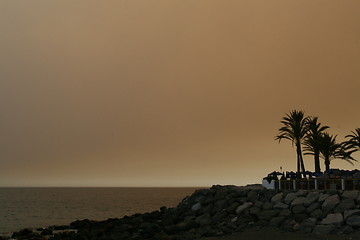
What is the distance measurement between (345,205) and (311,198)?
325 cm

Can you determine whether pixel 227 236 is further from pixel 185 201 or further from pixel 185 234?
pixel 185 201

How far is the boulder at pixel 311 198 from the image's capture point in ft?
110

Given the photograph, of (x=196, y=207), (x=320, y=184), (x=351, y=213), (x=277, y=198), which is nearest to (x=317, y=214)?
(x=351, y=213)

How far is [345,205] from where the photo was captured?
3098 cm

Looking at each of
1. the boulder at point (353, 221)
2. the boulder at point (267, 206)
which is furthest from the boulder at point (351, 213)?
the boulder at point (267, 206)

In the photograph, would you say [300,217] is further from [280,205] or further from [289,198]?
[289,198]

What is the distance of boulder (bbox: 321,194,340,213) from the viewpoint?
31562 mm

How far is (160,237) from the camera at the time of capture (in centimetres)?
3372

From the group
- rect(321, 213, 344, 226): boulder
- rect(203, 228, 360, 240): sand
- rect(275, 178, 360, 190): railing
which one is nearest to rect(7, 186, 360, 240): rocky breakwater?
rect(321, 213, 344, 226): boulder

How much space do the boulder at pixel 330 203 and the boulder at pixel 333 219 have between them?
1037 mm

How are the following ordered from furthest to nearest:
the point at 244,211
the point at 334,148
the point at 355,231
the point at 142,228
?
the point at 334,148, the point at 142,228, the point at 244,211, the point at 355,231

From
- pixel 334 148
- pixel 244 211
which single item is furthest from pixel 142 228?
pixel 334 148

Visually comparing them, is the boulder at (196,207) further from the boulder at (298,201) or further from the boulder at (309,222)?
the boulder at (309,222)

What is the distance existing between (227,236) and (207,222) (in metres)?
5.69
